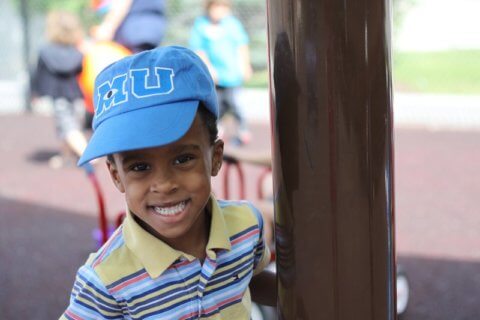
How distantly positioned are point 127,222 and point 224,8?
23.6 ft

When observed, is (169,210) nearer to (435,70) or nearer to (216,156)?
(216,156)

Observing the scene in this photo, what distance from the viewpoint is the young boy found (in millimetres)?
1580

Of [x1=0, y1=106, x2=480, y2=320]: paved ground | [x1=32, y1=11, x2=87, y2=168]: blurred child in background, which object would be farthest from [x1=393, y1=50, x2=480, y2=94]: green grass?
[x1=32, y1=11, x2=87, y2=168]: blurred child in background

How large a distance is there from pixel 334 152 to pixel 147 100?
0.42 meters

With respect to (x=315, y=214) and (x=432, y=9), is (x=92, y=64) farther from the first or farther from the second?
(x=432, y=9)

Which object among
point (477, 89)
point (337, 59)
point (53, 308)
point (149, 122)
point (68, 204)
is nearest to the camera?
point (337, 59)

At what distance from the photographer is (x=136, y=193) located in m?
1.64

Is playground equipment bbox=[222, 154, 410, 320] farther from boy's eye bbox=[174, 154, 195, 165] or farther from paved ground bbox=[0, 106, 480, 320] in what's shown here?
boy's eye bbox=[174, 154, 195, 165]

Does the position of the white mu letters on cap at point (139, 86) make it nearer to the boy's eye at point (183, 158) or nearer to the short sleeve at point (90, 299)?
the boy's eye at point (183, 158)

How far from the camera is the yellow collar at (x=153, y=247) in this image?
166 cm

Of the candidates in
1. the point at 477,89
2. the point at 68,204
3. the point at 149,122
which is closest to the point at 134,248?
the point at 149,122

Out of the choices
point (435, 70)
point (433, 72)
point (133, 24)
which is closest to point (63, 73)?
point (133, 24)

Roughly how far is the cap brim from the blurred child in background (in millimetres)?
6018

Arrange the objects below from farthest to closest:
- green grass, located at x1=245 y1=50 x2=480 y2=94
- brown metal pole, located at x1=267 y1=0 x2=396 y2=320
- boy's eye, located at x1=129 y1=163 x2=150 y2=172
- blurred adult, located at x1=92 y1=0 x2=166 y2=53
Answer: green grass, located at x1=245 y1=50 x2=480 y2=94, blurred adult, located at x1=92 y1=0 x2=166 y2=53, boy's eye, located at x1=129 y1=163 x2=150 y2=172, brown metal pole, located at x1=267 y1=0 x2=396 y2=320
